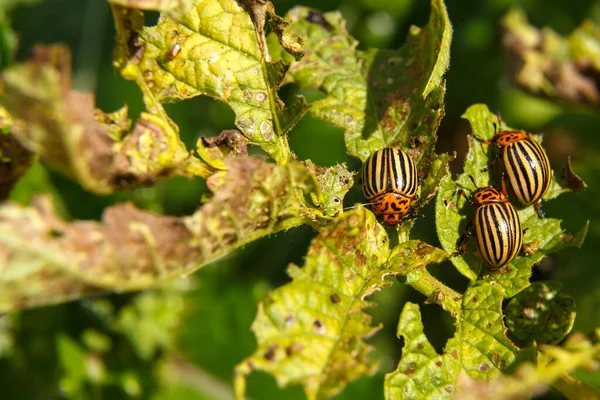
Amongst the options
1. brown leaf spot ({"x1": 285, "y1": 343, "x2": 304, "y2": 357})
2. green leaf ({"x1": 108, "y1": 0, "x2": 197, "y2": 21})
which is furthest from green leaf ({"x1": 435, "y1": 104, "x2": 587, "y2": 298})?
green leaf ({"x1": 108, "y1": 0, "x2": 197, "y2": 21})

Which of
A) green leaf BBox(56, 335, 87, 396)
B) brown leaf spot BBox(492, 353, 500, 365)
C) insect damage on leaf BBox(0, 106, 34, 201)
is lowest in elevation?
green leaf BBox(56, 335, 87, 396)

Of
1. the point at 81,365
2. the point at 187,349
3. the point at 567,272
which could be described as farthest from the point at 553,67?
the point at 81,365

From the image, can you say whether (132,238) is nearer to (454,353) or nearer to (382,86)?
(454,353)

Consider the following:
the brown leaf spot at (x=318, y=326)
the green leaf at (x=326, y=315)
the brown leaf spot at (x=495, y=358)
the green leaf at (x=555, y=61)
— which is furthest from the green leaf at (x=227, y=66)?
the green leaf at (x=555, y=61)

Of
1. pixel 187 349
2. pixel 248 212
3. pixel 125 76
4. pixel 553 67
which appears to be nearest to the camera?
pixel 248 212

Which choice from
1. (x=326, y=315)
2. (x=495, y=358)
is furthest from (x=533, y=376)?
(x=326, y=315)

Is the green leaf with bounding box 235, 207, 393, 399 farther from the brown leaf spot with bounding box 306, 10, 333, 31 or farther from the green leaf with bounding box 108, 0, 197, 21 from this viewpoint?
the brown leaf spot with bounding box 306, 10, 333, 31

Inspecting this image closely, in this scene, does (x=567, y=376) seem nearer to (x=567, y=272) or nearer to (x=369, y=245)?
(x=369, y=245)
